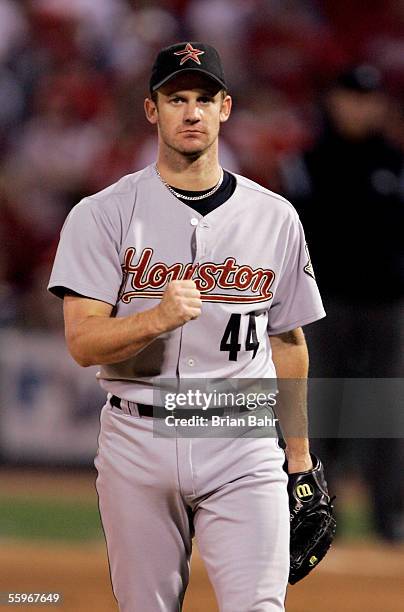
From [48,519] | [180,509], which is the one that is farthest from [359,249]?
[180,509]

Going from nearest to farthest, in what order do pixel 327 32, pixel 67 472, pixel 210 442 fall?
pixel 210 442
pixel 67 472
pixel 327 32

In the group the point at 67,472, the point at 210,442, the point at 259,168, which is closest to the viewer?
the point at 210,442

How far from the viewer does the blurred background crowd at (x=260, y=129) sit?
20.2 ft

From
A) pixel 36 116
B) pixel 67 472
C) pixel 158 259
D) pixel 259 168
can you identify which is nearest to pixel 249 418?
pixel 158 259

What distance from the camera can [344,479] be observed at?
244 inches

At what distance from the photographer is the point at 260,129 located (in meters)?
7.84

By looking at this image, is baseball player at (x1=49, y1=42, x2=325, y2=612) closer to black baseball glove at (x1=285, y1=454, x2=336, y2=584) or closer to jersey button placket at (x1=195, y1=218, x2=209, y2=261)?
jersey button placket at (x1=195, y1=218, x2=209, y2=261)

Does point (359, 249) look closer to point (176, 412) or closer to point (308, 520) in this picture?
point (308, 520)

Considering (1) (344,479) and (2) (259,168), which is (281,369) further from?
(2) (259,168)

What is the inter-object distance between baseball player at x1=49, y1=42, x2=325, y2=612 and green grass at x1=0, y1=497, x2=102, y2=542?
3.40 metres

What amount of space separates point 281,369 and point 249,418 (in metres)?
0.27

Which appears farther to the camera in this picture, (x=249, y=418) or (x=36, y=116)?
(x=36, y=116)

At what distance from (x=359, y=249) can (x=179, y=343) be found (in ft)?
10.7

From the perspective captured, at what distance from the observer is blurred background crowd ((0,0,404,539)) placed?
616 cm
